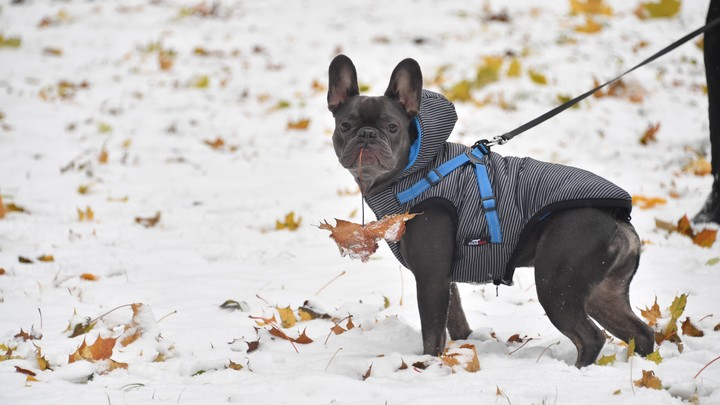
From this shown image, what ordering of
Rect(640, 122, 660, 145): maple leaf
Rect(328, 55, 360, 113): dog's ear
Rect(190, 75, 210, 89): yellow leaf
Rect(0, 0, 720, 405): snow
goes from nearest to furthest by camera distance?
Rect(0, 0, 720, 405): snow → Rect(328, 55, 360, 113): dog's ear → Rect(640, 122, 660, 145): maple leaf → Rect(190, 75, 210, 89): yellow leaf

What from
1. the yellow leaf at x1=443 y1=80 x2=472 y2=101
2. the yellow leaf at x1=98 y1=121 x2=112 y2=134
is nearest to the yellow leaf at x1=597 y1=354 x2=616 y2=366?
the yellow leaf at x1=443 y1=80 x2=472 y2=101

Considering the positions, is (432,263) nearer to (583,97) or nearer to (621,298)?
(621,298)

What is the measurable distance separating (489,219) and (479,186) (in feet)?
0.59

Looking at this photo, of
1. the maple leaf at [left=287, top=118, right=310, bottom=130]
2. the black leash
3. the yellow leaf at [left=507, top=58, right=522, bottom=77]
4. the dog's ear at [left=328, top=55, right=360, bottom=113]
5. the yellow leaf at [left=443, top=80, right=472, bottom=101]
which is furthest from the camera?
the yellow leaf at [left=507, top=58, right=522, bottom=77]

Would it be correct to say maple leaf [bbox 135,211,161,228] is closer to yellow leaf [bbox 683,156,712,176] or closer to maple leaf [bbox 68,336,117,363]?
maple leaf [bbox 68,336,117,363]

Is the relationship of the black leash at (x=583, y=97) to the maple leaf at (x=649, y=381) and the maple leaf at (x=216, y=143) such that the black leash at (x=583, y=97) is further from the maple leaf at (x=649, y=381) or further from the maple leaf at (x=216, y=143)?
the maple leaf at (x=216, y=143)

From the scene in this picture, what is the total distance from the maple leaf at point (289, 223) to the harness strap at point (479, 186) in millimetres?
2450

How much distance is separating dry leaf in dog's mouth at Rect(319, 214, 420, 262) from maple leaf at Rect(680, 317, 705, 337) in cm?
163

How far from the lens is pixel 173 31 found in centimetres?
1282

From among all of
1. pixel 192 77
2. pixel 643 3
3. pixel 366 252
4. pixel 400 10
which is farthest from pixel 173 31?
pixel 366 252

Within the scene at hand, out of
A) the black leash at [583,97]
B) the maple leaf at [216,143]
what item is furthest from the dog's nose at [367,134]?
the maple leaf at [216,143]

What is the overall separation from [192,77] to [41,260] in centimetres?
623

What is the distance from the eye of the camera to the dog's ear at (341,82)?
3932mm

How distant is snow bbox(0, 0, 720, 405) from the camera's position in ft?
10.4
